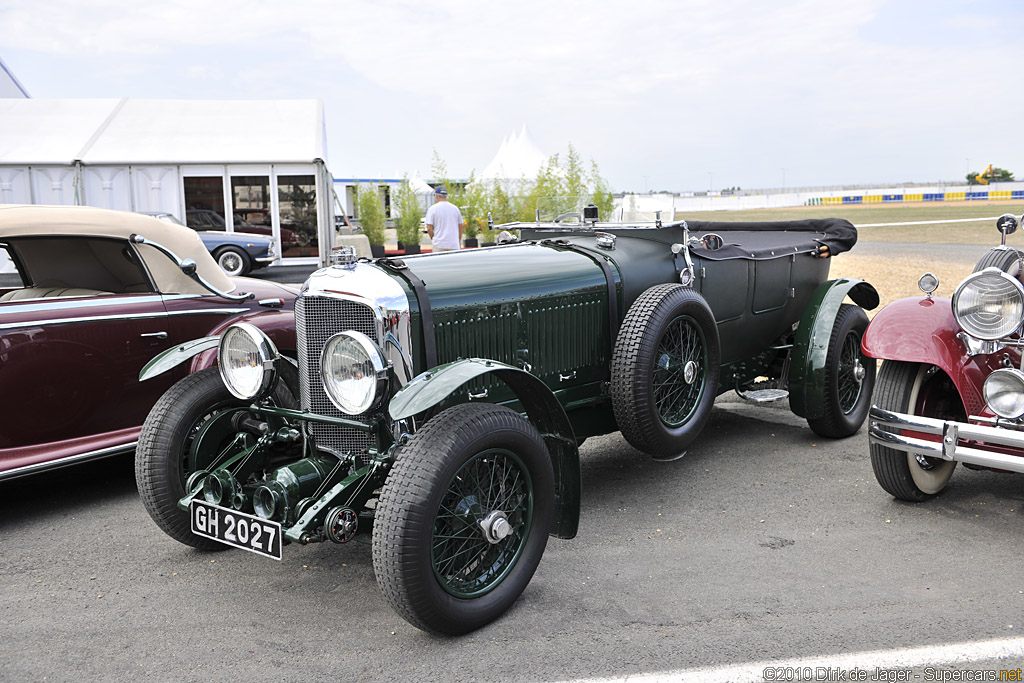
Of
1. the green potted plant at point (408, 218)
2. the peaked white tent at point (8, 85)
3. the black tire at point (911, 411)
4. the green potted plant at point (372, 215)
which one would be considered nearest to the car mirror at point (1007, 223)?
the black tire at point (911, 411)

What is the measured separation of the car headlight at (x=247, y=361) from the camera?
354cm

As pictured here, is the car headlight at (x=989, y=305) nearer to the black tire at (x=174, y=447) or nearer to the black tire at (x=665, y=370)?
the black tire at (x=665, y=370)

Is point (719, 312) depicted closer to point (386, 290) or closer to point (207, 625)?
point (386, 290)

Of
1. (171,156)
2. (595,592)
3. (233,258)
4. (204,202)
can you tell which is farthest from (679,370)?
(204,202)

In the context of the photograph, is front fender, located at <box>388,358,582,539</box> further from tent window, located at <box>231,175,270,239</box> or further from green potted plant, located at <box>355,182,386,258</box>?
green potted plant, located at <box>355,182,386,258</box>

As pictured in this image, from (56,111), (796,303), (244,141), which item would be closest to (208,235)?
(244,141)

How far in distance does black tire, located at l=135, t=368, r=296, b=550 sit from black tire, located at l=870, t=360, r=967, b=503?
3.23m

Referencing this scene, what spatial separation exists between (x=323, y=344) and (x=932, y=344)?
291 centimetres

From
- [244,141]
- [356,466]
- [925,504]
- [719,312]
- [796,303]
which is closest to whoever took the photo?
[356,466]

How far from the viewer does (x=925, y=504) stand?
169 inches

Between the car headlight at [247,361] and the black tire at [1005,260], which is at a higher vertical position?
the black tire at [1005,260]

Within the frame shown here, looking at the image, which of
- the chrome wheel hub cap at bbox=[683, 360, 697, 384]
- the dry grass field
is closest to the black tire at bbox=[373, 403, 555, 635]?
the chrome wheel hub cap at bbox=[683, 360, 697, 384]

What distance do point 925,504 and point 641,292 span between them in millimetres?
1865

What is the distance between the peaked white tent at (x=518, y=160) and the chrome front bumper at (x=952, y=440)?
21.4m
